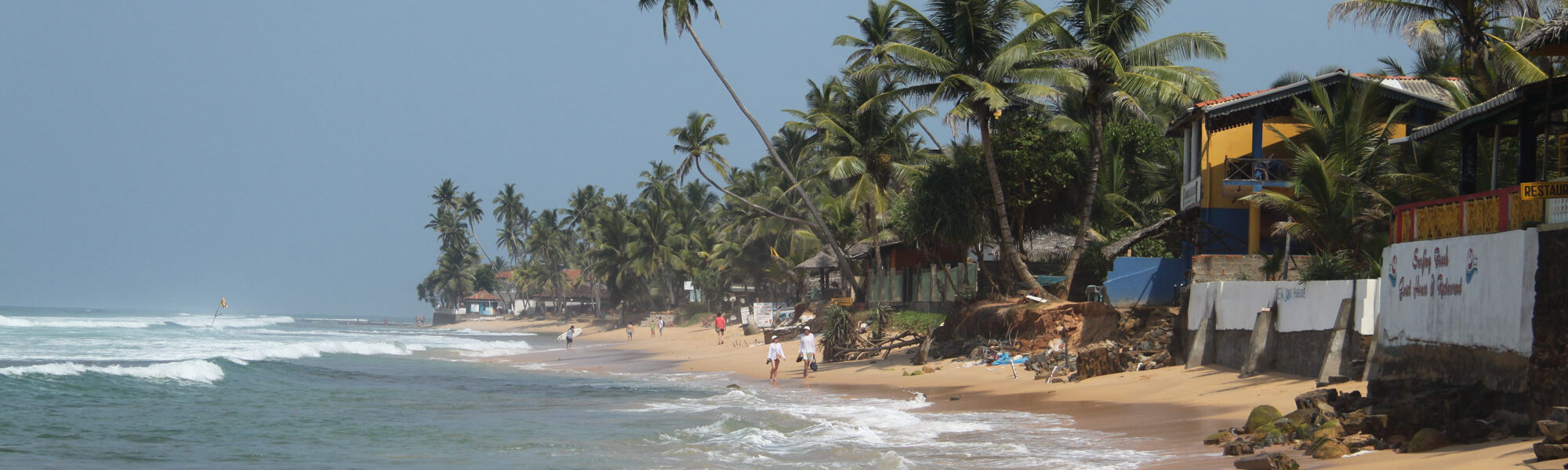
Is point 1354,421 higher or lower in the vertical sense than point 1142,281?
lower

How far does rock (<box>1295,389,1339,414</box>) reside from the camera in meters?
10.4

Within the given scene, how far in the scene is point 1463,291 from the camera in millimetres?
9922

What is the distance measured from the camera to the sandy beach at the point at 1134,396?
8680 millimetres

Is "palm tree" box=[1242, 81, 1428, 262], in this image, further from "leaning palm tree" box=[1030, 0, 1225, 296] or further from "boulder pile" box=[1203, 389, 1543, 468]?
"boulder pile" box=[1203, 389, 1543, 468]

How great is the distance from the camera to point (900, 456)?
11.4 meters

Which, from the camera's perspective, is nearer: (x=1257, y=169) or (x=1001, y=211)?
(x=1257, y=169)

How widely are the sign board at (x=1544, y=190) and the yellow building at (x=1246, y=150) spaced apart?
1217 centimetres

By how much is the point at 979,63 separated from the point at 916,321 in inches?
296

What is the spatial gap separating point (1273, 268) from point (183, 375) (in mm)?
22325

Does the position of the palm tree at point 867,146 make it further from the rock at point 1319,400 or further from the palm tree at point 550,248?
the palm tree at point 550,248

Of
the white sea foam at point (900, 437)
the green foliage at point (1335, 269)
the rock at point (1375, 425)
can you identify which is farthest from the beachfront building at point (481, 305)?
the rock at point (1375, 425)

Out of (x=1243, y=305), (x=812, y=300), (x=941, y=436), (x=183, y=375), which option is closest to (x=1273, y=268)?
(x=1243, y=305)

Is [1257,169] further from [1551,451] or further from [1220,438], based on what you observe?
[1551,451]

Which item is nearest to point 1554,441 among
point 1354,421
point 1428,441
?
point 1428,441
